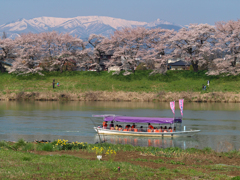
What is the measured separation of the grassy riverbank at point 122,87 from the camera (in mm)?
67438

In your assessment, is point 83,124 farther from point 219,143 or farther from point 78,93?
point 78,93

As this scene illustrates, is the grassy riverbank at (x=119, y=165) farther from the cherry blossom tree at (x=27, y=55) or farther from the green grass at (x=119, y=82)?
the cherry blossom tree at (x=27, y=55)

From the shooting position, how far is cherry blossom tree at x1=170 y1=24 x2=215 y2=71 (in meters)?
80.4

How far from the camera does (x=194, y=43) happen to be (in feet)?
265

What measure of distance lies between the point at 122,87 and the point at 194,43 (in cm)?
2396

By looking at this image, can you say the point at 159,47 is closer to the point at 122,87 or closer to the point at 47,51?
the point at 122,87

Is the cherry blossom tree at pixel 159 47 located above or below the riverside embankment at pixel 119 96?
above

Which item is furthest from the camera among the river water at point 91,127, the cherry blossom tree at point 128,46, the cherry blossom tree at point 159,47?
the cherry blossom tree at point 128,46

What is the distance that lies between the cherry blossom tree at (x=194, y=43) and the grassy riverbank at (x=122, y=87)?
4.49m

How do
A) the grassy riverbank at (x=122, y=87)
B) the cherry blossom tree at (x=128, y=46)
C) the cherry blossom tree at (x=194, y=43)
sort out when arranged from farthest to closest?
the cherry blossom tree at (x=128, y=46), the cherry blossom tree at (x=194, y=43), the grassy riverbank at (x=122, y=87)

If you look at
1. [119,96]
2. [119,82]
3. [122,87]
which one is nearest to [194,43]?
[119,82]

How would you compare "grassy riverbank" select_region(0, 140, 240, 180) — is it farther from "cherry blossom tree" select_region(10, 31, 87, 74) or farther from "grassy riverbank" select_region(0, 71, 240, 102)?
"cherry blossom tree" select_region(10, 31, 87, 74)

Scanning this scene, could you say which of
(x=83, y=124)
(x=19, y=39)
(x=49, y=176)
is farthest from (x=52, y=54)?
(x=49, y=176)

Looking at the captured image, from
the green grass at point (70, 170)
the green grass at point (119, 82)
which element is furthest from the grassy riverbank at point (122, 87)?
the green grass at point (70, 170)
